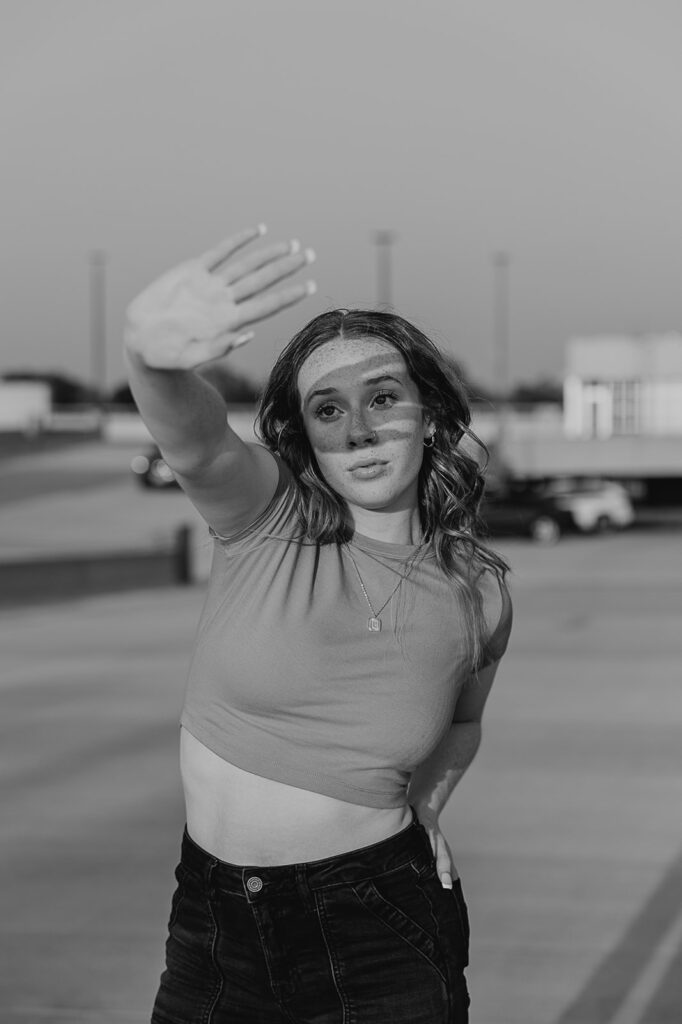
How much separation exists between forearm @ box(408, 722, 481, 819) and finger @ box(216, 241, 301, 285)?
3.15 ft

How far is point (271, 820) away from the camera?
236cm

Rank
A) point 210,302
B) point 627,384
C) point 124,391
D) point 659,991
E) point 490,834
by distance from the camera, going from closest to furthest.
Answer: point 210,302
point 659,991
point 490,834
point 627,384
point 124,391

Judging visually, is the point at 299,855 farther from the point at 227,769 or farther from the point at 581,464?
the point at 581,464

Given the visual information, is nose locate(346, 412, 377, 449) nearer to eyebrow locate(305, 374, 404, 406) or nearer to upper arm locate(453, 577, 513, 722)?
eyebrow locate(305, 374, 404, 406)

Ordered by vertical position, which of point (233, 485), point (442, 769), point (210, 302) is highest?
point (210, 302)

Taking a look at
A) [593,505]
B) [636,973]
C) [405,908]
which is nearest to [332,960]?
[405,908]

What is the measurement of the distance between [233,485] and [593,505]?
34295 mm

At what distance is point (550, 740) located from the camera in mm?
9055

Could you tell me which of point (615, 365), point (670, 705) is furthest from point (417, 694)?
point (615, 365)

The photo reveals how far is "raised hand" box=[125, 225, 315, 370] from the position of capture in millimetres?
2018

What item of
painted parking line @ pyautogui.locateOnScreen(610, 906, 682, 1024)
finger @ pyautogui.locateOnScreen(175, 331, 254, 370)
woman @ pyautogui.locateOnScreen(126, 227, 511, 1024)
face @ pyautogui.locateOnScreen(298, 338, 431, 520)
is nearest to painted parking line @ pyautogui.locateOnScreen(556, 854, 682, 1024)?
painted parking line @ pyautogui.locateOnScreen(610, 906, 682, 1024)

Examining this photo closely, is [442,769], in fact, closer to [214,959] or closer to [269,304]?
[214,959]

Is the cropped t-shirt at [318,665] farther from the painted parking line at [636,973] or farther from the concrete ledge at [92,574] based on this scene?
the concrete ledge at [92,574]

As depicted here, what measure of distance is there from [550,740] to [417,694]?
269 inches
